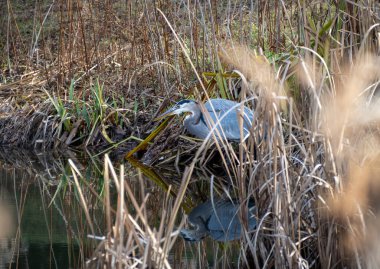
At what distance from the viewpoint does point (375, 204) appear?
7.05 feet

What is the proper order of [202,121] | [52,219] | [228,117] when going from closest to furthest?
[52,219] → [228,117] → [202,121]

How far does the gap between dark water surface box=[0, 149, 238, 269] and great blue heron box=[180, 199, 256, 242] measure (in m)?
0.08

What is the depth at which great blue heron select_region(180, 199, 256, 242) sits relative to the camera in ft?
8.54

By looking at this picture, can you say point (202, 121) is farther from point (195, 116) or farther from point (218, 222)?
point (218, 222)

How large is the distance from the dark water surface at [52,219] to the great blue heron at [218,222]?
78 millimetres

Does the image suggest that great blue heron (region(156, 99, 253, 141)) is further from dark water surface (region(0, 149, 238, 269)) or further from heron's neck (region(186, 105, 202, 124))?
dark water surface (region(0, 149, 238, 269))

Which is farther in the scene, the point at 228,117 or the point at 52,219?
the point at 228,117

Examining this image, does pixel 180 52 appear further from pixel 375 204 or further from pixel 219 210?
pixel 375 204

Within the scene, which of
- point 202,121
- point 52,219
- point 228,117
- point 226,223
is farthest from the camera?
point 202,121

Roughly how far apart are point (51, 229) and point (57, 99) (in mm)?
2523

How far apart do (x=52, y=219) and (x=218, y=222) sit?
2.38 feet

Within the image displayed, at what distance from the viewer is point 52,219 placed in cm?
311

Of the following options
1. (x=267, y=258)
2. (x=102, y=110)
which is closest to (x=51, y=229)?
(x=267, y=258)

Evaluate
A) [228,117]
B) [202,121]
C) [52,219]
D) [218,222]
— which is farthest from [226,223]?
[202,121]
